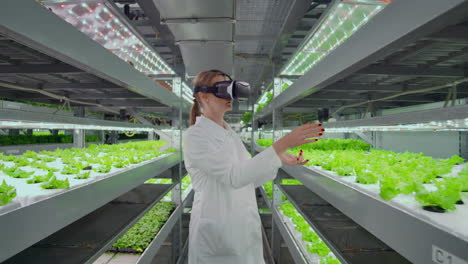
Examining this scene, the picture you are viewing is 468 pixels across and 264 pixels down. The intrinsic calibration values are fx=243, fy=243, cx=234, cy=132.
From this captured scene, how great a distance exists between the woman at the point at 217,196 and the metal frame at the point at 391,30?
517 millimetres

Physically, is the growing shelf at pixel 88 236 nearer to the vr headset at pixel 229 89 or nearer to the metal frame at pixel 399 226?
the vr headset at pixel 229 89

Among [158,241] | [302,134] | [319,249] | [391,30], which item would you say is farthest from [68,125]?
[319,249]

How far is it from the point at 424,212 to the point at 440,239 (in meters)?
0.13

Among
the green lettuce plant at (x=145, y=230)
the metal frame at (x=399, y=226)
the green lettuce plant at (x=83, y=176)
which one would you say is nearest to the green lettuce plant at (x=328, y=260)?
the metal frame at (x=399, y=226)

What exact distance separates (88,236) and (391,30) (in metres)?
2.05

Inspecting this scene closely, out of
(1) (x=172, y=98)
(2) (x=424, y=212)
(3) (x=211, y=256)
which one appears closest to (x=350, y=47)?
(2) (x=424, y=212)

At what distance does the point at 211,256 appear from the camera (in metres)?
1.44

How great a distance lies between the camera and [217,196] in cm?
144

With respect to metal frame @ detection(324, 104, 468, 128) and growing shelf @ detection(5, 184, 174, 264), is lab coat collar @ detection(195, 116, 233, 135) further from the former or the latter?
growing shelf @ detection(5, 184, 174, 264)

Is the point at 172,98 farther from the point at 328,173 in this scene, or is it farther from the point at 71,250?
the point at 328,173

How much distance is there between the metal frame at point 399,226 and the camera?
627mm

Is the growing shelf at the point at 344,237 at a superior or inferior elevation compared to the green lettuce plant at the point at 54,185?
inferior

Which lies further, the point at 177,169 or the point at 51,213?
the point at 177,169

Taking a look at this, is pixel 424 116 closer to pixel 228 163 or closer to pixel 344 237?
pixel 228 163
